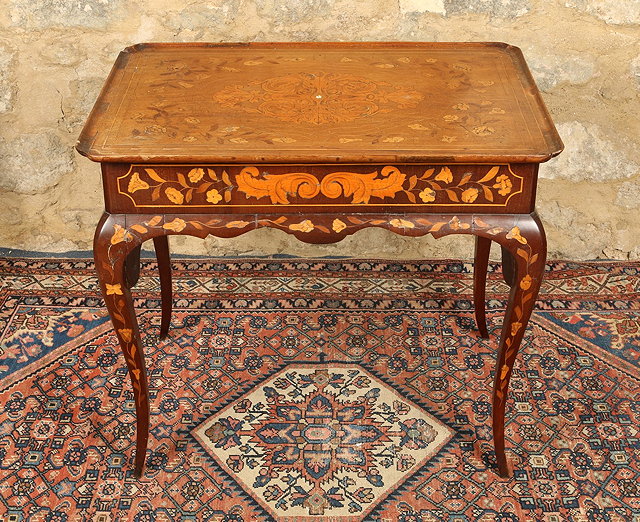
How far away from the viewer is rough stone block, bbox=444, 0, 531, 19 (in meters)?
2.92

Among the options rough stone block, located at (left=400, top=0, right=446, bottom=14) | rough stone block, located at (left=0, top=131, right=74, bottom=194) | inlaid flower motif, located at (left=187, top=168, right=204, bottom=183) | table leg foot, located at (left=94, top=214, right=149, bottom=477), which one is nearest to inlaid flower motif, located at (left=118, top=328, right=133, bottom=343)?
table leg foot, located at (left=94, top=214, right=149, bottom=477)

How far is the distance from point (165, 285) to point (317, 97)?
3.51 ft

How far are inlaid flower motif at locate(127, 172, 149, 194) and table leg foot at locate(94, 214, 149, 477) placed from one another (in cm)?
10

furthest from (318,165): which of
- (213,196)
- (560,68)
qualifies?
(560,68)

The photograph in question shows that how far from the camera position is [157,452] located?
2.54 metres

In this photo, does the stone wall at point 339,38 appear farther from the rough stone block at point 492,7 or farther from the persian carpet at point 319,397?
the persian carpet at point 319,397

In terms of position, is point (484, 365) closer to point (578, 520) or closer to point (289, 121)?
point (578, 520)

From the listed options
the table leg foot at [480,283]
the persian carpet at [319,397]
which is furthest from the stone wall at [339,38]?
the table leg foot at [480,283]

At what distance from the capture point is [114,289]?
6.92 feet

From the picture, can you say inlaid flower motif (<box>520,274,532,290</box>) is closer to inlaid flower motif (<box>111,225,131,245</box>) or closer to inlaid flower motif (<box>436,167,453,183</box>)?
inlaid flower motif (<box>436,167,453,183</box>)

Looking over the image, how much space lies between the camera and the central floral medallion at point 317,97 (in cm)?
215

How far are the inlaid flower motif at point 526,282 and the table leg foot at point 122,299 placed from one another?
3.41 ft

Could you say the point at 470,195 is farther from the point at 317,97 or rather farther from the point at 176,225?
the point at 176,225

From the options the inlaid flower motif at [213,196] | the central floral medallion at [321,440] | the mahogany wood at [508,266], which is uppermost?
the inlaid flower motif at [213,196]
